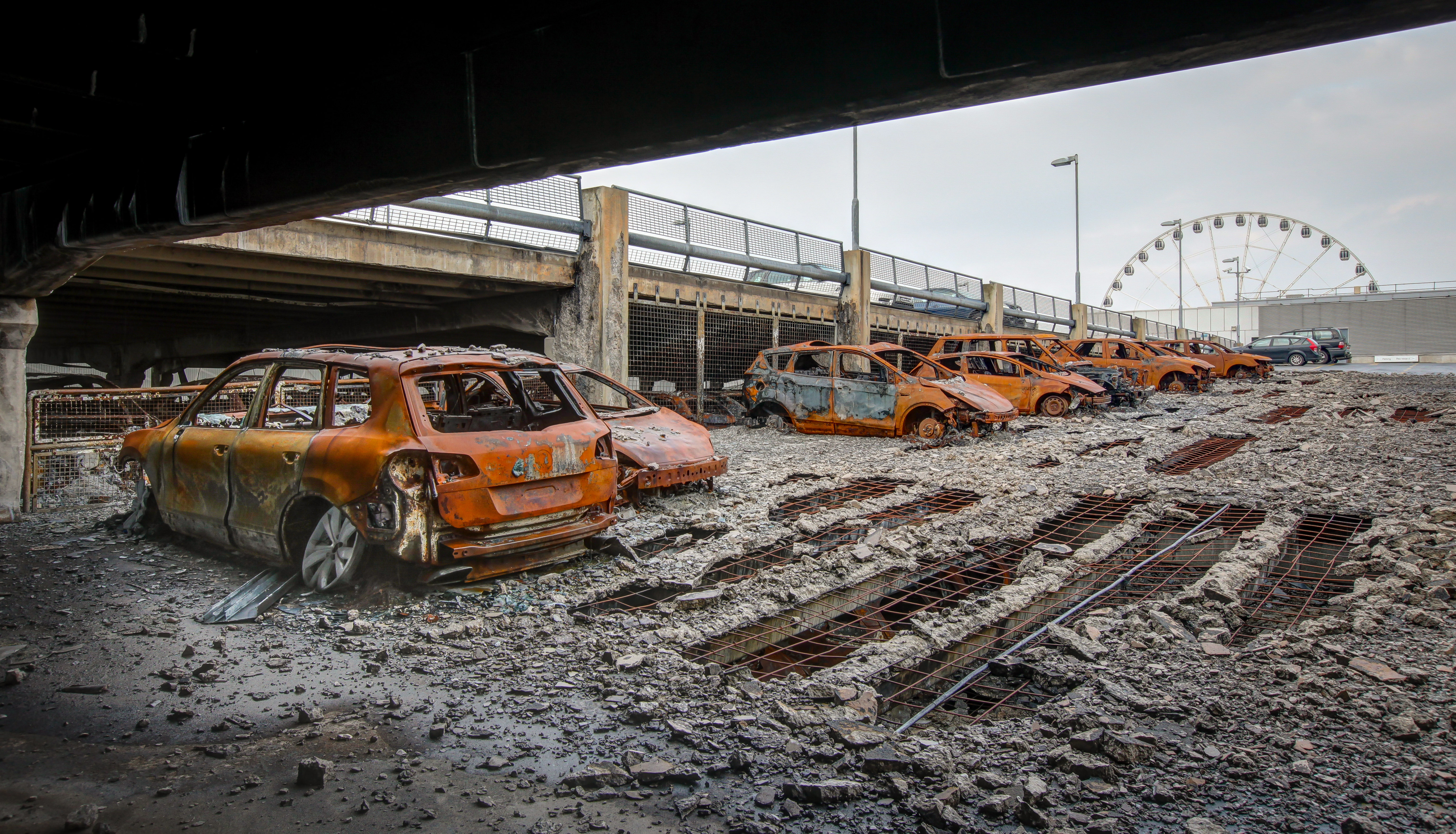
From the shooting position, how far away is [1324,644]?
388 centimetres

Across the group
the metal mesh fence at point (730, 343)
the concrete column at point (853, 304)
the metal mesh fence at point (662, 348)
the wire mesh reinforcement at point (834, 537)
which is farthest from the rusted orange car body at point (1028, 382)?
the wire mesh reinforcement at point (834, 537)

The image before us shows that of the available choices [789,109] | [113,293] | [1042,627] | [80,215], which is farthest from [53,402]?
[1042,627]

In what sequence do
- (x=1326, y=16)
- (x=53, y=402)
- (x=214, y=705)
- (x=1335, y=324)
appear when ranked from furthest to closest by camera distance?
1. (x=1335, y=324)
2. (x=53, y=402)
3. (x=214, y=705)
4. (x=1326, y=16)

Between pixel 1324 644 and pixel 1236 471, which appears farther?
pixel 1236 471

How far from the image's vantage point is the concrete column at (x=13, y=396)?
782 cm

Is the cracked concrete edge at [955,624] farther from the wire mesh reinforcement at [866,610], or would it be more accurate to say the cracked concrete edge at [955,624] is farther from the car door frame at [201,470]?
the car door frame at [201,470]

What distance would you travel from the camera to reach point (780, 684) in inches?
145

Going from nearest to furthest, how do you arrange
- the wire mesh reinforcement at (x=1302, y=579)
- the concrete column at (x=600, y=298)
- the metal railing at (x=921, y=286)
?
the wire mesh reinforcement at (x=1302, y=579)
the concrete column at (x=600, y=298)
the metal railing at (x=921, y=286)

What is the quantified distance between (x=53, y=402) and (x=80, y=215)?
116 inches

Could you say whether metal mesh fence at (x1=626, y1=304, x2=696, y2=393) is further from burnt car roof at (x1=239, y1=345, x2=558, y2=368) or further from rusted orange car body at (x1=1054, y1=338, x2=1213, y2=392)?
rusted orange car body at (x1=1054, y1=338, x2=1213, y2=392)

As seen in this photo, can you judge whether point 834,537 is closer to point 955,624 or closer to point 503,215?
point 955,624

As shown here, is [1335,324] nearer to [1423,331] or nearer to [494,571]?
[1423,331]

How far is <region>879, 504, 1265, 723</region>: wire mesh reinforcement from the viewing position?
364 centimetres

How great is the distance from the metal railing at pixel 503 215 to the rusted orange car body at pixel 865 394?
158 inches
